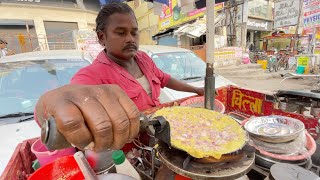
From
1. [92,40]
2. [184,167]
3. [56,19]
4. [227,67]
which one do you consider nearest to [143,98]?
[184,167]

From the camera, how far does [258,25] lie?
57.4 feet

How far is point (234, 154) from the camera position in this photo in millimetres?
751

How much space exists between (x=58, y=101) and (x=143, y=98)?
1.06 m

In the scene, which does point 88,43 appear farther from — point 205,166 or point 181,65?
point 205,166

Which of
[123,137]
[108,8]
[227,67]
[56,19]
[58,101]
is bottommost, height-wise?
[227,67]

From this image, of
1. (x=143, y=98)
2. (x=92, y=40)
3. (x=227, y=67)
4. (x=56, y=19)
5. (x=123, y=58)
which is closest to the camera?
(x=143, y=98)

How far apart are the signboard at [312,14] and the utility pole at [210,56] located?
30.1 feet

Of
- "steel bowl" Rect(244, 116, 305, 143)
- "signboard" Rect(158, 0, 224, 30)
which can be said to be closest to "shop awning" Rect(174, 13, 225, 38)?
"signboard" Rect(158, 0, 224, 30)

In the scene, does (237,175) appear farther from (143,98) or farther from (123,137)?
(143,98)

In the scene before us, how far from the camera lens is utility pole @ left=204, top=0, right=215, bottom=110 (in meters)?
1.20

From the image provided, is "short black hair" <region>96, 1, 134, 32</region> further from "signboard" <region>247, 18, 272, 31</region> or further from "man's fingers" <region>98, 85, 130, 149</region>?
"signboard" <region>247, 18, 272, 31</region>

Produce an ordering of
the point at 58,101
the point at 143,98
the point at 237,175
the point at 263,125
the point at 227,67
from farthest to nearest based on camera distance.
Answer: the point at 227,67 < the point at 143,98 < the point at 263,125 < the point at 237,175 < the point at 58,101

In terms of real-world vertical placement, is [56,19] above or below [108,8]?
above

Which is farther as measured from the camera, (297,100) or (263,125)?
(297,100)
